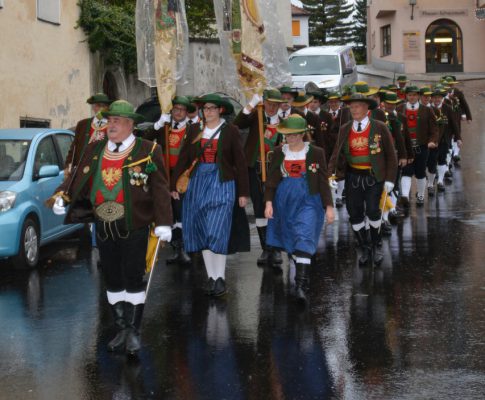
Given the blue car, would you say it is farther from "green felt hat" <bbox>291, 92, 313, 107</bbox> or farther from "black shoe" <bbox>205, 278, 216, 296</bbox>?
"green felt hat" <bbox>291, 92, 313, 107</bbox>

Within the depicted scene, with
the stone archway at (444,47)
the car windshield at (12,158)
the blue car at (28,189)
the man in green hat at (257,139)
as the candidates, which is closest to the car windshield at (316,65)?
the blue car at (28,189)

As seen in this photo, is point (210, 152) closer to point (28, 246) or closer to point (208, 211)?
point (208, 211)

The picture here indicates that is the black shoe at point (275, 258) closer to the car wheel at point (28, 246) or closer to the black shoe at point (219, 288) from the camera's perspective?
the black shoe at point (219, 288)

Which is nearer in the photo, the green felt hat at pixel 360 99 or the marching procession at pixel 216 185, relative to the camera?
the marching procession at pixel 216 185

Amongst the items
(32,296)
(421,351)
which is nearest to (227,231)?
(32,296)

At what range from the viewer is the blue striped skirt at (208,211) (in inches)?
352

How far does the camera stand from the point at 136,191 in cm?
684

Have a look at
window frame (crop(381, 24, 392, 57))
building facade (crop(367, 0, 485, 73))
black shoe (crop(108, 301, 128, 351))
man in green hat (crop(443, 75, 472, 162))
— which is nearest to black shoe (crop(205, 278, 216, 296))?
black shoe (crop(108, 301, 128, 351))

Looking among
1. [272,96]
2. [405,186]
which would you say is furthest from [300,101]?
[405,186]

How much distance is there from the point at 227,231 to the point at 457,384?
3.46 m

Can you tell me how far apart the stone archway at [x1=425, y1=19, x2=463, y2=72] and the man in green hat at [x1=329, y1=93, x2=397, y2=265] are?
45.8 meters

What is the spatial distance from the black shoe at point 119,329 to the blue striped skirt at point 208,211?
6.38 feet

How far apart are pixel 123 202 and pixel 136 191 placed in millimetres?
120

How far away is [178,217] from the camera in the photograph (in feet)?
36.2
